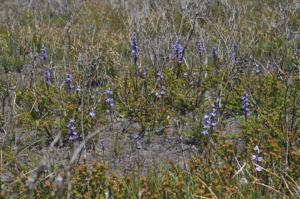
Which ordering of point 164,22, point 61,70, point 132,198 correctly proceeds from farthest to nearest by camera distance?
point 164,22, point 61,70, point 132,198

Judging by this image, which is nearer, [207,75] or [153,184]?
[153,184]

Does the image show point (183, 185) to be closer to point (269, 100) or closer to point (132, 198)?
point (132, 198)

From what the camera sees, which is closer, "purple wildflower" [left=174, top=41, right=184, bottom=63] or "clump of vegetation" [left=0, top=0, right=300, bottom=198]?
"clump of vegetation" [left=0, top=0, right=300, bottom=198]

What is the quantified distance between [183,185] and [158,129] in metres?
1.31

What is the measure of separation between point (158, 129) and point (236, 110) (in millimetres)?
698

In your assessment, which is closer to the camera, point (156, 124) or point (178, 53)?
point (156, 124)

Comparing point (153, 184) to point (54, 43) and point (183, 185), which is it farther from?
point (54, 43)

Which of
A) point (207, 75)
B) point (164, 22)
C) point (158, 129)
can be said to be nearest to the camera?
point (158, 129)

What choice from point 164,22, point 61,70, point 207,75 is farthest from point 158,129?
point 164,22

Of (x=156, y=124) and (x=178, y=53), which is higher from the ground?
(x=178, y=53)

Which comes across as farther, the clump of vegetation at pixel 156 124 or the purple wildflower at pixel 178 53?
the purple wildflower at pixel 178 53

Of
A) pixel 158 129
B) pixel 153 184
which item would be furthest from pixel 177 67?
pixel 153 184

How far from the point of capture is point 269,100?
4309 mm

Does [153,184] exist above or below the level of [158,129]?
above
